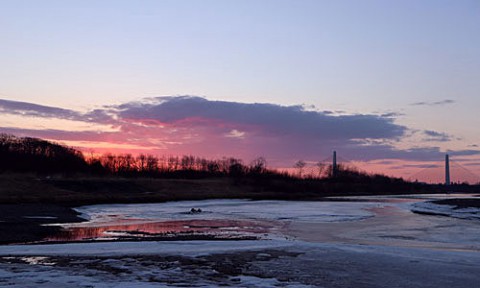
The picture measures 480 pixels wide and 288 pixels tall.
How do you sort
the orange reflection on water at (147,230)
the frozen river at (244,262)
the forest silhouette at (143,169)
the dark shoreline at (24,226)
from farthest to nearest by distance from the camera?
the forest silhouette at (143,169), the orange reflection on water at (147,230), the dark shoreline at (24,226), the frozen river at (244,262)

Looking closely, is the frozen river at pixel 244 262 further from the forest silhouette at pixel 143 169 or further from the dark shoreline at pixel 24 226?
the forest silhouette at pixel 143 169

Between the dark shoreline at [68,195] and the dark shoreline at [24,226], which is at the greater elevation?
the dark shoreline at [68,195]

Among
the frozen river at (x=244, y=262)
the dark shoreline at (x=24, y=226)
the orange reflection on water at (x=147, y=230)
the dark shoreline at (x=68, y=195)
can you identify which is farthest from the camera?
the dark shoreline at (x=68, y=195)

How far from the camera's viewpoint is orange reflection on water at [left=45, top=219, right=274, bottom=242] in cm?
2209

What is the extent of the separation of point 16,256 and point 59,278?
4.33 meters

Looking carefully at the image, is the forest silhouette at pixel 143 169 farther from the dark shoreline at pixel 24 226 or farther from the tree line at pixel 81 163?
the dark shoreline at pixel 24 226

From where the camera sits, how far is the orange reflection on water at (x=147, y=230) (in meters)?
22.1

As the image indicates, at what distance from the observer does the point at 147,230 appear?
25.4 m

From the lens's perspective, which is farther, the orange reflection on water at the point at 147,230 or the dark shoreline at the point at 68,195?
the dark shoreline at the point at 68,195

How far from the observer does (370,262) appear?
14758 millimetres

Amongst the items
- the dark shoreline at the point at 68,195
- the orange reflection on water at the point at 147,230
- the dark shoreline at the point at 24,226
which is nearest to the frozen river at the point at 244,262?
the orange reflection on water at the point at 147,230

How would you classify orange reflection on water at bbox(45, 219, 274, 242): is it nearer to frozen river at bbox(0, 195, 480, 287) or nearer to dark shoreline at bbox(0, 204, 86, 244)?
frozen river at bbox(0, 195, 480, 287)

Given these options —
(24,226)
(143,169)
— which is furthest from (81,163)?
(24,226)

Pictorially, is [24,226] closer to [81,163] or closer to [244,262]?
[244,262]
